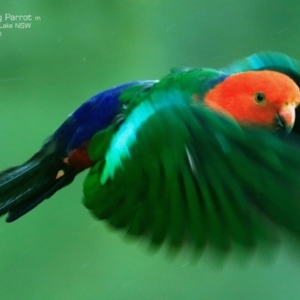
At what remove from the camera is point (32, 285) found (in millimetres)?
908

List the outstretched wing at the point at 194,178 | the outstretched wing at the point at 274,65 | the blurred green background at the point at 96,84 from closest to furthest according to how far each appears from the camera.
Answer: the outstretched wing at the point at 194,178, the outstretched wing at the point at 274,65, the blurred green background at the point at 96,84

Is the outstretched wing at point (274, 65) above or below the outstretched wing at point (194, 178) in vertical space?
above

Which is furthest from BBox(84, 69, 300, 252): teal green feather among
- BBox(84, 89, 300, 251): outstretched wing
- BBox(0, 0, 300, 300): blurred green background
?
BBox(0, 0, 300, 300): blurred green background

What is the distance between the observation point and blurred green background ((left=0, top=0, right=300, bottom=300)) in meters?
0.87

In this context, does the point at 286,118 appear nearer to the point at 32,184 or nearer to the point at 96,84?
the point at 32,184

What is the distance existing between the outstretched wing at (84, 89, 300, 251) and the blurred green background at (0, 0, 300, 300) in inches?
12.1

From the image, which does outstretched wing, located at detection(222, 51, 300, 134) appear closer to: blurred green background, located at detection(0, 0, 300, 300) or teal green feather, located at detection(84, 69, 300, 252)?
teal green feather, located at detection(84, 69, 300, 252)

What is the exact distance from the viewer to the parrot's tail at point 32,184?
0.64 m

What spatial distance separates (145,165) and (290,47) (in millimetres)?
560

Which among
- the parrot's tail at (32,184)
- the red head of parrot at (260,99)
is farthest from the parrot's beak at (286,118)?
the parrot's tail at (32,184)

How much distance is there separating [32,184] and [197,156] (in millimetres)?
242

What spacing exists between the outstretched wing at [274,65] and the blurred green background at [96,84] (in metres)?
0.28

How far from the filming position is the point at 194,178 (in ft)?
1.67

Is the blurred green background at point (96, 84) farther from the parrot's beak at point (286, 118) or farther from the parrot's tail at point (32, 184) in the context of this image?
the parrot's beak at point (286, 118)
